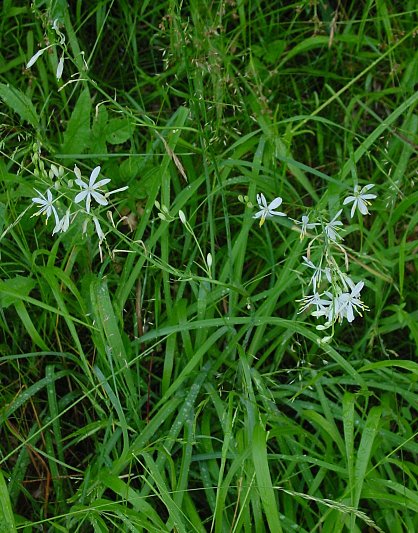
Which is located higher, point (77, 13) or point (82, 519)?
point (77, 13)

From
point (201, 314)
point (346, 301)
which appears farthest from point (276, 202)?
point (201, 314)

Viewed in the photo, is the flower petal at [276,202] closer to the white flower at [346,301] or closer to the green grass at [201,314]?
the green grass at [201,314]

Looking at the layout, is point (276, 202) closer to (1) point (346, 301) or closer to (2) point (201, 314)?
(1) point (346, 301)

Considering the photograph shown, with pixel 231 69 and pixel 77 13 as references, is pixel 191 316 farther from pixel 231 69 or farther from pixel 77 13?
pixel 77 13

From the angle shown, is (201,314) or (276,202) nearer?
(276,202)

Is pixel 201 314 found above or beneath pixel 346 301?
beneath

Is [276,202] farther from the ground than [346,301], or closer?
farther from the ground

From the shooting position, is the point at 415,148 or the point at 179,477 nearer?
the point at 179,477

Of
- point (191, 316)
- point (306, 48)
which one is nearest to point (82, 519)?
point (191, 316)

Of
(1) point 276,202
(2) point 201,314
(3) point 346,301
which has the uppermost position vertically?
(1) point 276,202
